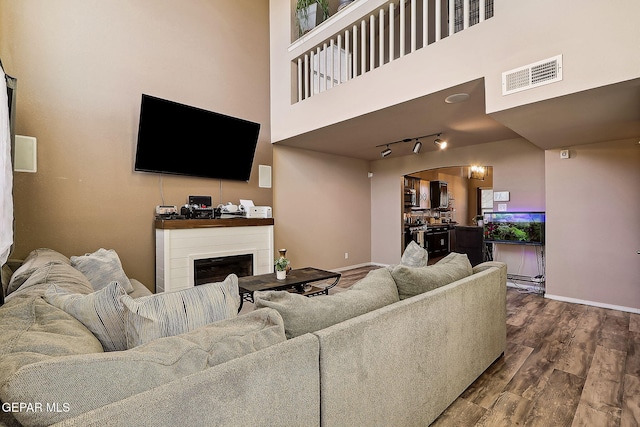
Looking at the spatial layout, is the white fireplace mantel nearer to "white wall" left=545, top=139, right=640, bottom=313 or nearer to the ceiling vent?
the ceiling vent

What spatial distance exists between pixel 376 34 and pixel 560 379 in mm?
4767

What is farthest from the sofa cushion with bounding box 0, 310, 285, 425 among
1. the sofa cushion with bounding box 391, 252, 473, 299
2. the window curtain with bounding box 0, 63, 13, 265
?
the window curtain with bounding box 0, 63, 13, 265

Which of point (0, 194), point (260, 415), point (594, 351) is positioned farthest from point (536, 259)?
point (0, 194)

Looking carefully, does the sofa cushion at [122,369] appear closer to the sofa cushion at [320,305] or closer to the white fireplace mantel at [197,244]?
the sofa cushion at [320,305]

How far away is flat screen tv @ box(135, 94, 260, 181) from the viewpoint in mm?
3555

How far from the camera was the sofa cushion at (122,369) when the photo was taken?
2.09 ft

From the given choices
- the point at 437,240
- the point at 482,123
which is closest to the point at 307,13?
the point at 482,123

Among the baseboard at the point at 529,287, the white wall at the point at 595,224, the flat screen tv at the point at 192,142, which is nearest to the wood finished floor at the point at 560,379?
the white wall at the point at 595,224

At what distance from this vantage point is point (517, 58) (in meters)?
2.49

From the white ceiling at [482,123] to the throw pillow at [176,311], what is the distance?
8.91ft

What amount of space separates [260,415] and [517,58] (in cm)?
298

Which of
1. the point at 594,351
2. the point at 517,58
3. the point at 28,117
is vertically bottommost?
the point at 594,351

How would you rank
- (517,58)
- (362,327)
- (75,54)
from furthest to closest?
(75,54) → (517,58) → (362,327)

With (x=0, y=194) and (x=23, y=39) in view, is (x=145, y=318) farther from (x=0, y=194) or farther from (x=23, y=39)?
(x=23, y=39)
